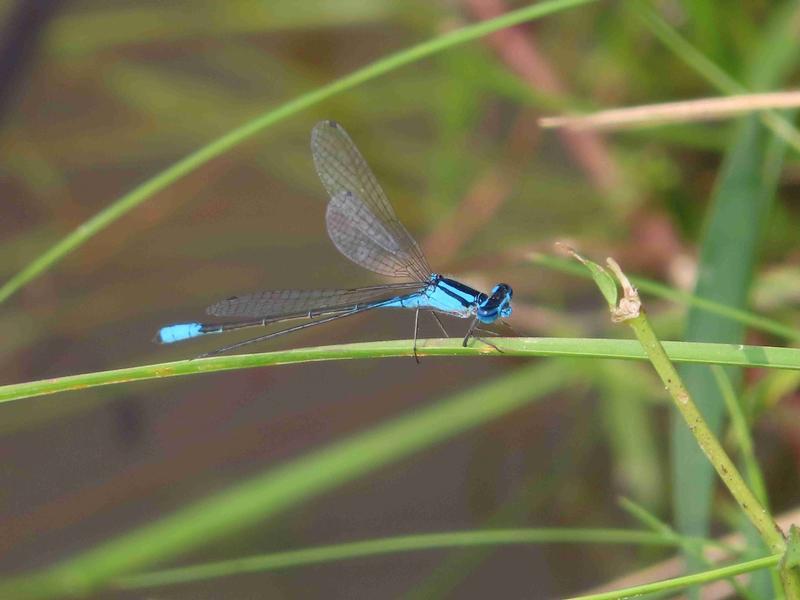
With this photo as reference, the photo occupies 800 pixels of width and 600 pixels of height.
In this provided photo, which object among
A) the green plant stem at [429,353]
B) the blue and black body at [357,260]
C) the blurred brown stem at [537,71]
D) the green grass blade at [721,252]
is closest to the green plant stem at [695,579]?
the green plant stem at [429,353]

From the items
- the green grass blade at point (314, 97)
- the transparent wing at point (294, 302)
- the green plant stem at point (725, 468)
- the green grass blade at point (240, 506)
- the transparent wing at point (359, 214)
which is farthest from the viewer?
the green grass blade at point (240, 506)

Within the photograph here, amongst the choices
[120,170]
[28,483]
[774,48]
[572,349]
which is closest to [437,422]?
[774,48]

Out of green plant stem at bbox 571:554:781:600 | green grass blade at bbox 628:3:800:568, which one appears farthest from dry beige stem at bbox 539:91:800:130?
green plant stem at bbox 571:554:781:600

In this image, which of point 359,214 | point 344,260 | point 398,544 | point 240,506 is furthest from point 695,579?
point 344,260

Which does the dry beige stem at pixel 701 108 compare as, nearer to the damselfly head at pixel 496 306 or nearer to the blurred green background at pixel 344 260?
the damselfly head at pixel 496 306

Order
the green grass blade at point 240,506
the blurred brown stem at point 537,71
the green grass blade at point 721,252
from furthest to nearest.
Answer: the blurred brown stem at point 537,71, the green grass blade at point 240,506, the green grass blade at point 721,252

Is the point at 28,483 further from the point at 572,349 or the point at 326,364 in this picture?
the point at 572,349

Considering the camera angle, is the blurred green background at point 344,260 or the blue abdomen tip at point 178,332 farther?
the blurred green background at point 344,260

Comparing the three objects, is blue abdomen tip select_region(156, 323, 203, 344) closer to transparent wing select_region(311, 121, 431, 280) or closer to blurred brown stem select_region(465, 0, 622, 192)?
transparent wing select_region(311, 121, 431, 280)
